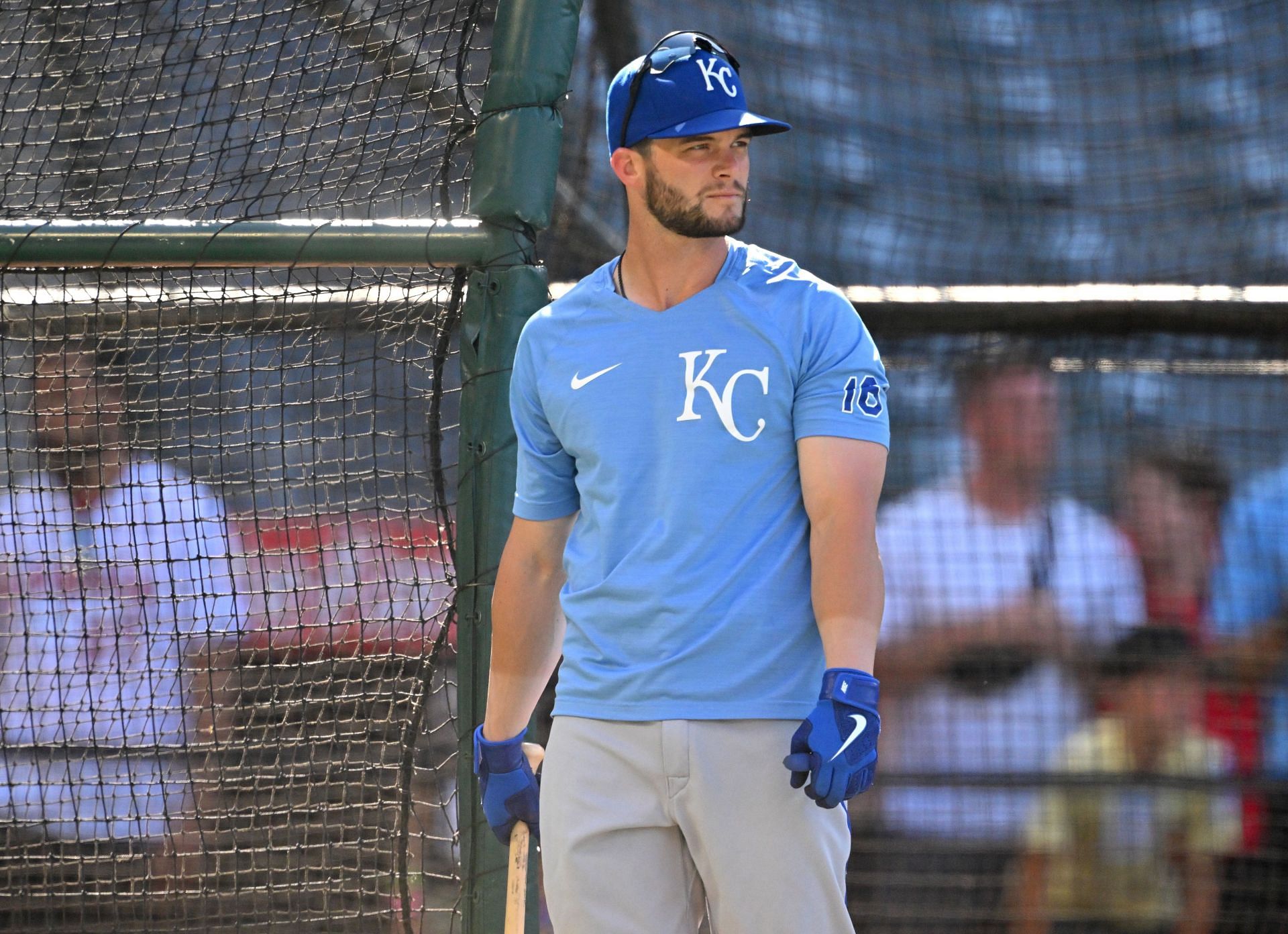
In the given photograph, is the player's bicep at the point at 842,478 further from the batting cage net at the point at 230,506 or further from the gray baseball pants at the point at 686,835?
the batting cage net at the point at 230,506

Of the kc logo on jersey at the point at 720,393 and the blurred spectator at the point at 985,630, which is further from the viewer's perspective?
the blurred spectator at the point at 985,630

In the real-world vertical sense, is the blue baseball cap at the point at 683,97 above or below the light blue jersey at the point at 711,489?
above

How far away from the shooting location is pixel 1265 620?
3.14 metres

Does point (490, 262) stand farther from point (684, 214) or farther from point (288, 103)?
point (288, 103)

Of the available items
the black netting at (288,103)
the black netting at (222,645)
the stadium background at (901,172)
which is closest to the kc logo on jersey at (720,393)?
the black netting at (222,645)

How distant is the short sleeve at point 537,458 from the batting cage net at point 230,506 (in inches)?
20.6

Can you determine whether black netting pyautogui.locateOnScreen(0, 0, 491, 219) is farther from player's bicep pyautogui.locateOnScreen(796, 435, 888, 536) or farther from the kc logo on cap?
player's bicep pyautogui.locateOnScreen(796, 435, 888, 536)

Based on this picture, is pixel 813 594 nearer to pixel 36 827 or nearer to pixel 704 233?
pixel 704 233

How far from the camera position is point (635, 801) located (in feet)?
6.43

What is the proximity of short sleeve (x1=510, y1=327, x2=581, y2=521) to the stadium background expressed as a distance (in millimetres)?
869

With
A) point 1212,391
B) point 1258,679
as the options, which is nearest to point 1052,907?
point 1258,679

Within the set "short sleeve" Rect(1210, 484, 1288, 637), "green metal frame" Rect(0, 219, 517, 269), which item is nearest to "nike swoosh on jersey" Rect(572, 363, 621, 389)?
"green metal frame" Rect(0, 219, 517, 269)

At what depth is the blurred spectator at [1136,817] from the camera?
10.1 feet

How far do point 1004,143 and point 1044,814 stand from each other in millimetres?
1653
